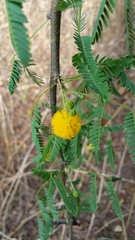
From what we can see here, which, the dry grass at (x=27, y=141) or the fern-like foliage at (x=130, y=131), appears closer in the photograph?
the fern-like foliage at (x=130, y=131)

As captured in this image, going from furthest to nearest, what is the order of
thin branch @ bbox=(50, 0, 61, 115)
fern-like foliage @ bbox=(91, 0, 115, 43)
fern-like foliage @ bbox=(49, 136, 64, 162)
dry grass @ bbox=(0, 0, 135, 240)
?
1. dry grass @ bbox=(0, 0, 135, 240)
2. fern-like foliage @ bbox=(49, 136, 64, 162)
3. thin branch @ bbox=(50, 0, 61, 115)
4. fern-like foliage @ bbox=(91, 0, 115, 43)

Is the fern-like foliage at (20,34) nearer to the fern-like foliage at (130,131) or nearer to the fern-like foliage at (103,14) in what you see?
the fern-like foliage at (103,14)

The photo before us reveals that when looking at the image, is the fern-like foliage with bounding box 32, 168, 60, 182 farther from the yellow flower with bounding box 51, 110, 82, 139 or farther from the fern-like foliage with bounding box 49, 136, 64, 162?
the yellow flower with bounding box 51, 110, 82, 139

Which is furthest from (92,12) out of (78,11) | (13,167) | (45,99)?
(78,11)

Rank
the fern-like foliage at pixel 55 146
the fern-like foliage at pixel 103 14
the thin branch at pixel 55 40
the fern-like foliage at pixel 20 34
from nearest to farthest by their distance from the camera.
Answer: the fern-like foliage at pixel 20 34 → the fern-like foliage at pixel 103 14 → the thin branch at pixel 55 40 → the fern-like foliage at pixel 55 146

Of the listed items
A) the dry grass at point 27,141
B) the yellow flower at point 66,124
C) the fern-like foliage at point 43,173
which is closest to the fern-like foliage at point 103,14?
the yellow flower at point 66,124

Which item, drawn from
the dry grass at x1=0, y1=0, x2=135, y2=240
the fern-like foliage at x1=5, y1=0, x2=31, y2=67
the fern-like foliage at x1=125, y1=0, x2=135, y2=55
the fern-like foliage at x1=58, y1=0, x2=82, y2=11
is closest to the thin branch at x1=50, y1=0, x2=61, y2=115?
the fern-like foliage at x1=58, y1=0, x2=82, y2=11

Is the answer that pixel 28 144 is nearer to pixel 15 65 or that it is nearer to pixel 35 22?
pixel 35 22

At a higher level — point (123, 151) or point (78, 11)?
point (78, 11)

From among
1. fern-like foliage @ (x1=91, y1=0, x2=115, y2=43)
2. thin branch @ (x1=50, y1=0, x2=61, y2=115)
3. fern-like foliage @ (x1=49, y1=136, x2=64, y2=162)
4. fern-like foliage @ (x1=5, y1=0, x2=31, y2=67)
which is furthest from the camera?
fern-like foliage @ (x1=49, y1=136, x2=64, y2=162)
